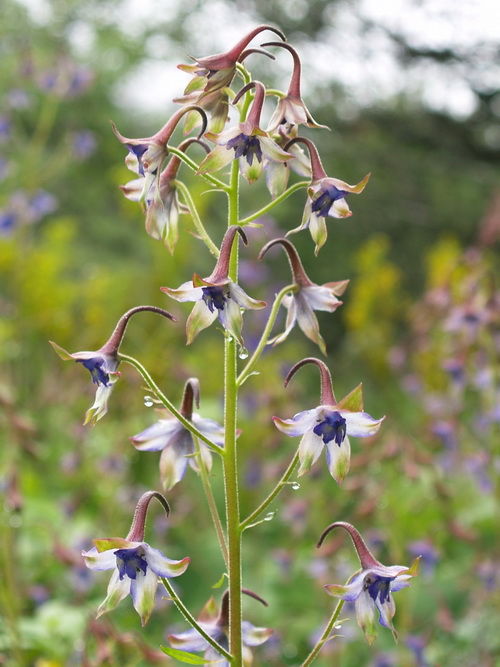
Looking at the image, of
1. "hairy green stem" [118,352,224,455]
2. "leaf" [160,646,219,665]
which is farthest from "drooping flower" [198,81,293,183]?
"leaf" [160,646,219,665]

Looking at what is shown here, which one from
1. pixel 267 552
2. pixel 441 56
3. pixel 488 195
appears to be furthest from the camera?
pixel 488 195

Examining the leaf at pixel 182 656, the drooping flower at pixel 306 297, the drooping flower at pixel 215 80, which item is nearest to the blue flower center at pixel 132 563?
the leaf at pixel 182 656

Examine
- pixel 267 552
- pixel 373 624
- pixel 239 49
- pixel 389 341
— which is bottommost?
pixel 389 341

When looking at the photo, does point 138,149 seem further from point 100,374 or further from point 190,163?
point 100,374

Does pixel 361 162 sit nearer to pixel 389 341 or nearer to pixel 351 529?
pixel 389 341

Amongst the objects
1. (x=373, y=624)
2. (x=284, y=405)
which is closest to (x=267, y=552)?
(x=284, y=405)

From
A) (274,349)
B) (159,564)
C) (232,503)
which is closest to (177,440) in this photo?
(232,503)
